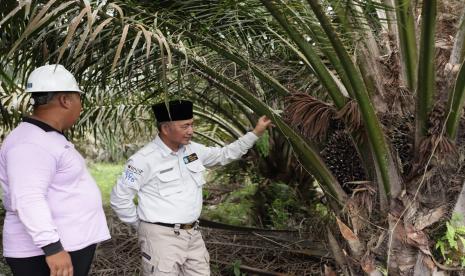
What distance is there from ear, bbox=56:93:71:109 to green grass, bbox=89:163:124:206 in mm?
5461

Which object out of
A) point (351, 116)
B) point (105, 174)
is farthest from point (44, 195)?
point (105, 174)

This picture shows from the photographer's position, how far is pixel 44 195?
205 cm

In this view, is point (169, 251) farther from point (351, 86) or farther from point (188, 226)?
point (351, 86)

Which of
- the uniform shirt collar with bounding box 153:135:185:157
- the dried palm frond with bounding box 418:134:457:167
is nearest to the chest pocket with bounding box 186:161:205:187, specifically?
the uniform shirt collar with bounding box 153:135:185:157

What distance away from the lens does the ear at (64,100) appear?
2.18m

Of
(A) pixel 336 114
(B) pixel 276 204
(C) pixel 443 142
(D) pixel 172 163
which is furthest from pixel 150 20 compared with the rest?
(B) pixel 276 204

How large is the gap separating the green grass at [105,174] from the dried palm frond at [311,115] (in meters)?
5.13

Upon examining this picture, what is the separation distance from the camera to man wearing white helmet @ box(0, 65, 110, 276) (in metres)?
2.00

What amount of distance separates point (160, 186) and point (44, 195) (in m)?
0.83

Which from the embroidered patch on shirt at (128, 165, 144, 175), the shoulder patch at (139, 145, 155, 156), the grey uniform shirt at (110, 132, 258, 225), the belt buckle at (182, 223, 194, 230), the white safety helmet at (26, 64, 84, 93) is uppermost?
the white safety helmet at (26, 64, 84, 93)

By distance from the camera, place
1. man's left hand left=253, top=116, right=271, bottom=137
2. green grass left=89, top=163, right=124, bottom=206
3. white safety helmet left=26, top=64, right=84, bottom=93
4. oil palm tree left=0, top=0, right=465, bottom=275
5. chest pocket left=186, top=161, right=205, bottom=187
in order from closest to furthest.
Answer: white safety helmet left=26, top=64, right=84, bottom=93
oil palm tree left=0, top=0, right=465, bottom=275
chest pocket left=186, top=161, right=205, bottom=187
man's left hand left=253, top=116, right=271, bottom=137
green grass left=89, top=163, right=124, bottom=206

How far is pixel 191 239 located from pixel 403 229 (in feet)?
3.53

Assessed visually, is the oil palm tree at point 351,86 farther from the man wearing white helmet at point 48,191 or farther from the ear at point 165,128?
the man wearing white helmet at point 48,191

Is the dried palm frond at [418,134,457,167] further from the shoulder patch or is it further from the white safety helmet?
the white safety helmet
